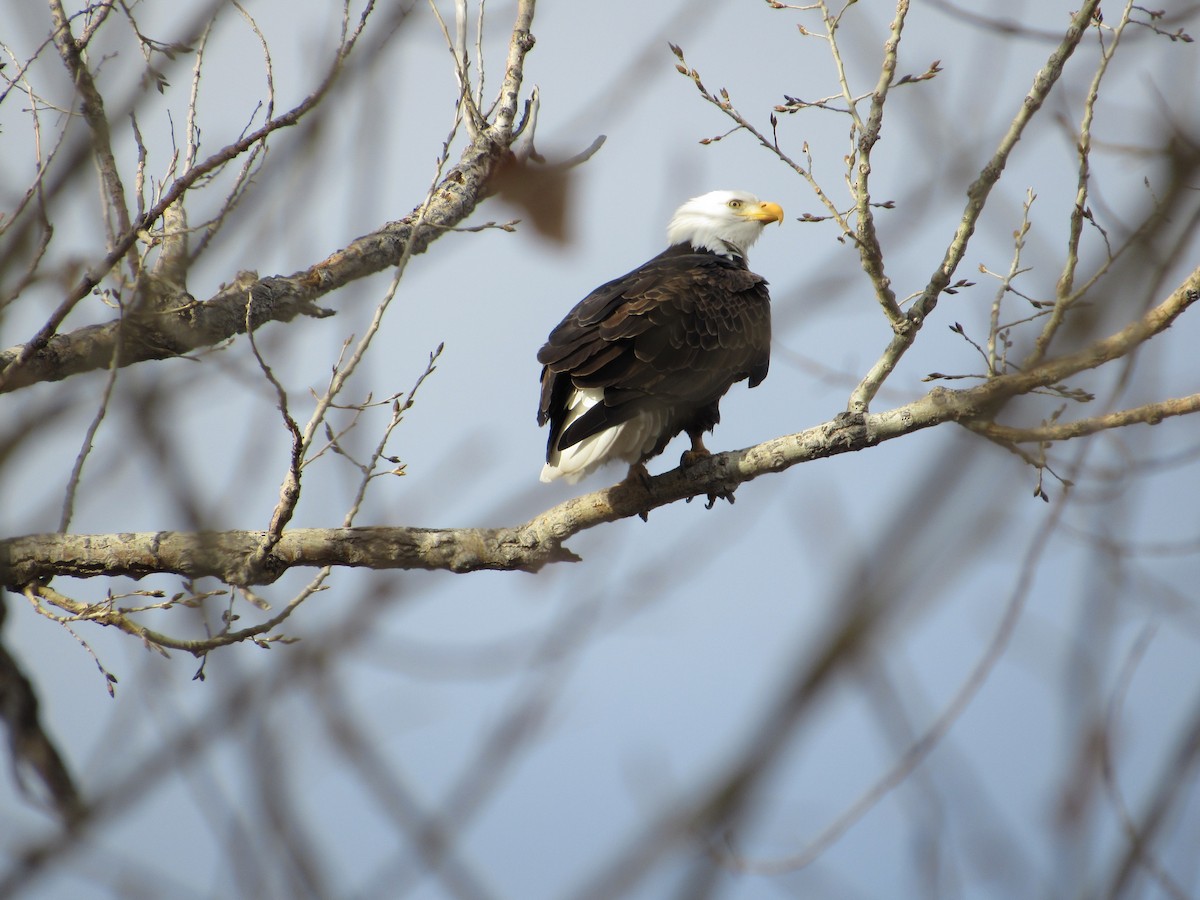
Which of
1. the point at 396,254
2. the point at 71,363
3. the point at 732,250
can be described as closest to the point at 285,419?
the point at 71,363

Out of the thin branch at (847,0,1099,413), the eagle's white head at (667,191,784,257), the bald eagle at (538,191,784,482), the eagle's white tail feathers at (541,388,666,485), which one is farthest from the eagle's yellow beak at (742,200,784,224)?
the thin branch at (847,0,1099,413)

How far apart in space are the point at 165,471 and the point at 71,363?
10.7ft

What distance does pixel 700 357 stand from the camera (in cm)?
530

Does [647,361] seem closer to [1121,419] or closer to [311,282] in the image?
[311,282]

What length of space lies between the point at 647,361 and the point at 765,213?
275 cm

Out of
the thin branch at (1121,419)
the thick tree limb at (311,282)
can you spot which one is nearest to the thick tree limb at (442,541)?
the thin branch at (1121,419)

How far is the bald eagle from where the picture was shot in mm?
4871

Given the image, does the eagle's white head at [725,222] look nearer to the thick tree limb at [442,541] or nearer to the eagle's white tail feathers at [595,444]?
the eagle's white tail feathers at [595,444]

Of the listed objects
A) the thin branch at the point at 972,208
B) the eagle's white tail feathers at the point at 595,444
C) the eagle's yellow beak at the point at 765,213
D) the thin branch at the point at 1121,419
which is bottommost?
the thin branch at the point at 1121,419

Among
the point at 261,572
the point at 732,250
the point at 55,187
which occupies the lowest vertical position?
the point at 55,187

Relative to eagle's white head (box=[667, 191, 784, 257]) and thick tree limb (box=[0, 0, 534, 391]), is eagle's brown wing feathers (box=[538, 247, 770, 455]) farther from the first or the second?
eagle's white head (box=[667, 191, 784, 257])

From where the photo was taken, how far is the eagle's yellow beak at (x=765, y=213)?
288 inches

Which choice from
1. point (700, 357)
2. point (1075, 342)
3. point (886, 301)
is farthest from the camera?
point (700, 357)

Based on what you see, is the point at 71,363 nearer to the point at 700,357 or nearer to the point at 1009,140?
the point at 700,357
